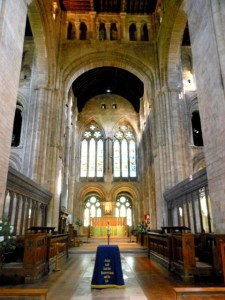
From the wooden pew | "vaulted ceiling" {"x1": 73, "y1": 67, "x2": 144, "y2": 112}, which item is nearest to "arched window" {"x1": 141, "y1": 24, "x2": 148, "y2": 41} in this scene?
"vaulted ceiling" {"x1": 73, "y1": 67, "x2": 144, "y2": 112}

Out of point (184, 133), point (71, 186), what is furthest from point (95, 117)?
point (184, 133)

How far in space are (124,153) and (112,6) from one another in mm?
13250

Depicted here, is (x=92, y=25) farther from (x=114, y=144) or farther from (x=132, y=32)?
(x=114, y=144)

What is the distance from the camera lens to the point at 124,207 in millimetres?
23984

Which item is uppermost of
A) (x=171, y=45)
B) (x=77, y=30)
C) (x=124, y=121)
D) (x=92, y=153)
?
(x=77, y=30)

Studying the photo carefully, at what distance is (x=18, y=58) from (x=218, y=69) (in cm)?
561

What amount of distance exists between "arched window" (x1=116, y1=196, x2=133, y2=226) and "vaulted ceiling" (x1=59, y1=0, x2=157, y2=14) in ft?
53.0

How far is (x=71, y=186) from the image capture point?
2177 cm

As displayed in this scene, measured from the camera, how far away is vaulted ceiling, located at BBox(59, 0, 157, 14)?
52.2 feet

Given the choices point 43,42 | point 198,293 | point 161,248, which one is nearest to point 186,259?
point 198,293

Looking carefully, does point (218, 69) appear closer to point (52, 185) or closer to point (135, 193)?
point (52, 185)

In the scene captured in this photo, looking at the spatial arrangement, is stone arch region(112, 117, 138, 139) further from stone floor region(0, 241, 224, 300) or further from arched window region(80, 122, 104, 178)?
stone floor region(0, 241, 224, 300)

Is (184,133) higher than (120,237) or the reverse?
higher

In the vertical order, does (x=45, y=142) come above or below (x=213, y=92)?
above
